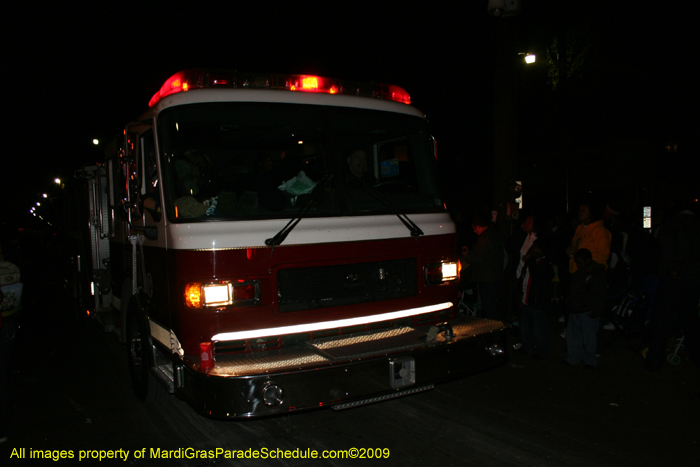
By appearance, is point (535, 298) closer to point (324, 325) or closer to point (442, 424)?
point (442, 424)

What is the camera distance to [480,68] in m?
20.5

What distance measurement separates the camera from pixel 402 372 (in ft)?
12.8

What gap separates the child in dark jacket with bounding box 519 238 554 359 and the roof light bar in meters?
2.06

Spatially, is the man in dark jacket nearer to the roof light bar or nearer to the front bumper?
the roof light bar

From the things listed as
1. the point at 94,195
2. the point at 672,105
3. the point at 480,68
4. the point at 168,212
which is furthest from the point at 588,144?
the point at 168,212

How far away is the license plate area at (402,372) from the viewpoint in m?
3.85

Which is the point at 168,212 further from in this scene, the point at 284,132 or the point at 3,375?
the point at 3,375

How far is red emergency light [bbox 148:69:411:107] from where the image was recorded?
13.9 feet

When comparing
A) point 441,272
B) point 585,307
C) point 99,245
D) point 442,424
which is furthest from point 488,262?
point 99,245

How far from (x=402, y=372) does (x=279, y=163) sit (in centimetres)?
194

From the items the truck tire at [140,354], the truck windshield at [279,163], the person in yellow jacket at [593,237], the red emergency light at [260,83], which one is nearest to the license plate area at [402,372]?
the truck windshield at [279,163]

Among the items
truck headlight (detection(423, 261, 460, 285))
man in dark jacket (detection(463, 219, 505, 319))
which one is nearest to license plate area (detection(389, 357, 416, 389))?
truck headlight (detection(423, 261, 460, 285))

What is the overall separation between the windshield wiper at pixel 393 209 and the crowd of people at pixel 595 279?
2.48m

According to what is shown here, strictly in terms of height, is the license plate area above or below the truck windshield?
below
